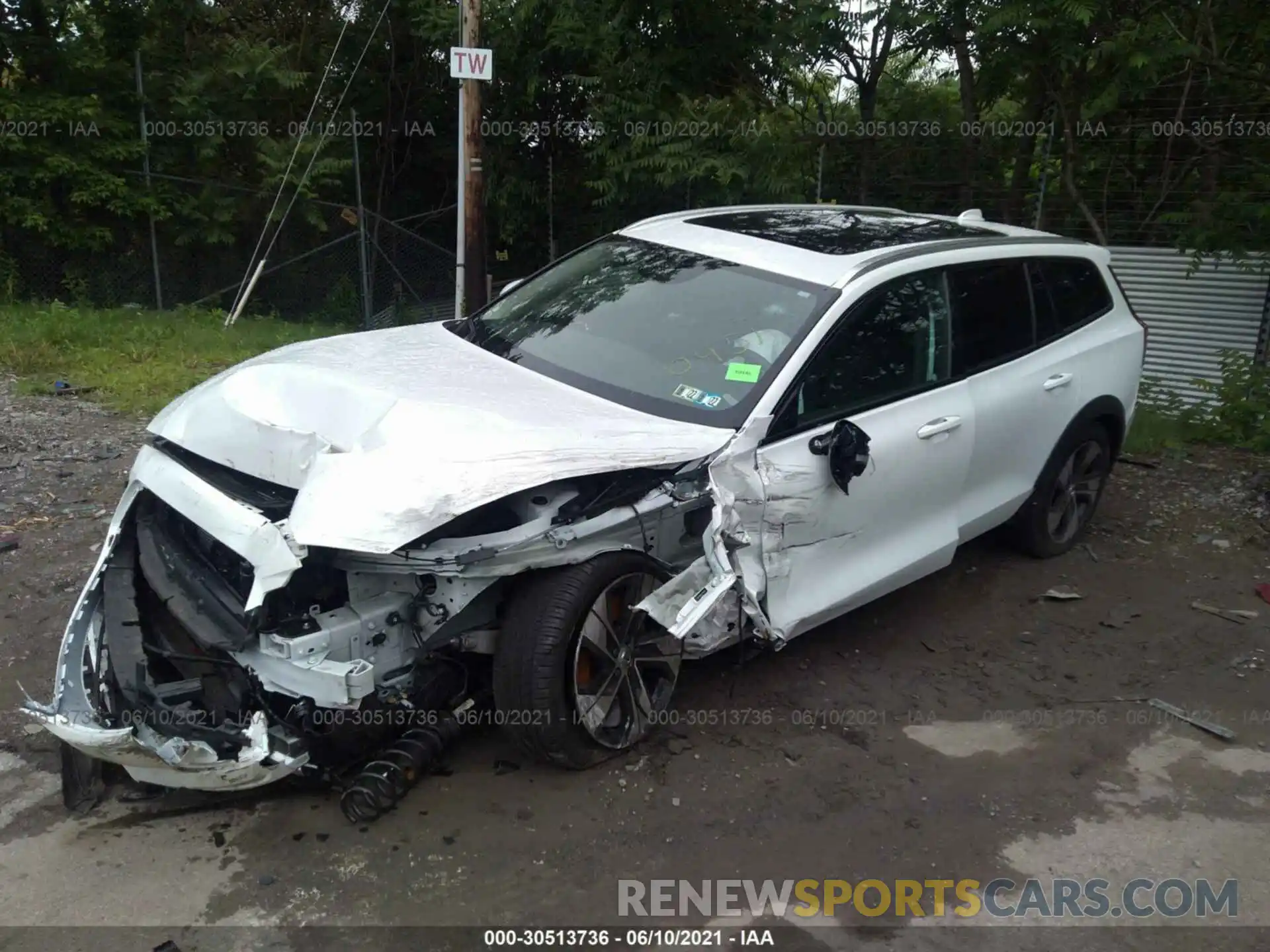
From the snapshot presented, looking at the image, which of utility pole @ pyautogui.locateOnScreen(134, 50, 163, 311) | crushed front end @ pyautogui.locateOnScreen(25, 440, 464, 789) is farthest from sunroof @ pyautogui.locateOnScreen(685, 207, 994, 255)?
utility pole @ pyautogui.locateOnScreen(134, 50, 163, 311)

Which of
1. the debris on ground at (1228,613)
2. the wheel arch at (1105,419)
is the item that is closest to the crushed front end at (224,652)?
the wheel arch at (1105,419)

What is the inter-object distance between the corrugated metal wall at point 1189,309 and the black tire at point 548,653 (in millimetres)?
8360

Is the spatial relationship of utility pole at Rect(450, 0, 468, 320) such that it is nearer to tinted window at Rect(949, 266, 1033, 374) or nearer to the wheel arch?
tinted window at Rect(949, 266, 1033, 374)

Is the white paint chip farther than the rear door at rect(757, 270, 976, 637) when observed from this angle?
Yes

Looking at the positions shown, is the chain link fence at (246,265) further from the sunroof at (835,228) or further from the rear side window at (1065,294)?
the rear side window at (1065,294)

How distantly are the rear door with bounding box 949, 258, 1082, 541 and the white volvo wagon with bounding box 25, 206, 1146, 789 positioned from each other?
0.02m

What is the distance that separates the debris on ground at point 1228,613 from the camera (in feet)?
17.8

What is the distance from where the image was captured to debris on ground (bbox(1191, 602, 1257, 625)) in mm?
5430

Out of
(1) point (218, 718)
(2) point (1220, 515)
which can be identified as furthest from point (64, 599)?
(2) point (1220, 515)

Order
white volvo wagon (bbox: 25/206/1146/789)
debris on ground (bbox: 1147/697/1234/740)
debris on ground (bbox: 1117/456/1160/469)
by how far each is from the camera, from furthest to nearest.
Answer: debris on ground (bbox: 1117/456/1160/469)
debris on ground (bbox: 1147/697/1234/740)
white volvo wagon (bbox: 25/206/1146/789)

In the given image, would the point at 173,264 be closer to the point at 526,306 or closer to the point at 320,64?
the point at 320,64

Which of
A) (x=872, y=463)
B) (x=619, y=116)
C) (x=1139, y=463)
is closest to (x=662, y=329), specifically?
(x=872, y=463)

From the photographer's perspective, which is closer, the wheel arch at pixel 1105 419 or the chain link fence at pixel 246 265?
the wheel arch at pixel 1105 419

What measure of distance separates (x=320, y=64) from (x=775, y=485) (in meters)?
13.3
